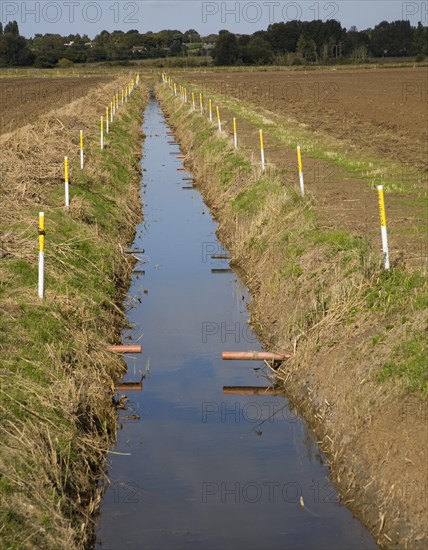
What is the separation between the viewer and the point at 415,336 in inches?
407

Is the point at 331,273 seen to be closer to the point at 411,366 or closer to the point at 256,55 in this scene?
the point at 411,366

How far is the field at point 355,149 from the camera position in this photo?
17311 millimetres

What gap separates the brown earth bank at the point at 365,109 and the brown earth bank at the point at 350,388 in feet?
37.1

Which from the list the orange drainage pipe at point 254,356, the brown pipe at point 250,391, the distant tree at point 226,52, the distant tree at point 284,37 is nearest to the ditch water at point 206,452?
the brown pipe at point 250,391

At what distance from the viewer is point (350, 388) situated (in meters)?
10.5

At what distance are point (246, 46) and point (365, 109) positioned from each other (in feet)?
335

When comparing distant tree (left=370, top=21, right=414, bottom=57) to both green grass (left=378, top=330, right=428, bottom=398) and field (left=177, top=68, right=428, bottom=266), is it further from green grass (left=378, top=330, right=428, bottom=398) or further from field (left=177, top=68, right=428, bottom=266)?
green grass (left=378, top=330, right=428, bottom=398)

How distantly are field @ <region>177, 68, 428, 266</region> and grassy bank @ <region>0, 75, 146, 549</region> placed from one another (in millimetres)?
4126

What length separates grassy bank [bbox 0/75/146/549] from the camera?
816 centimetres

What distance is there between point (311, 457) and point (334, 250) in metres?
4.47

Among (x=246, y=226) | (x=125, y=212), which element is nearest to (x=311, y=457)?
(x=246, y=226)

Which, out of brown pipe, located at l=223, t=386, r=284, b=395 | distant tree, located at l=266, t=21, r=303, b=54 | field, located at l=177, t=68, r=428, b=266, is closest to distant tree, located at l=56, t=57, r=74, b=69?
distant tree, located at l=266, t=21, r=303, b=54

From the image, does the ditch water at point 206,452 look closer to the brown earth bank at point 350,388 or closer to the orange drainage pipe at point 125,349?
the brown earth bank at point 350,388

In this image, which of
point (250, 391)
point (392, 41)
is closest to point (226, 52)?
point (392, 41)
